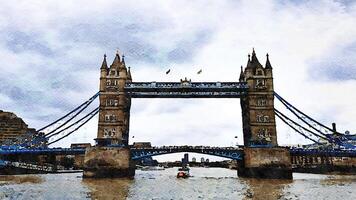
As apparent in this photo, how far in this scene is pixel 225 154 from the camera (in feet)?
208

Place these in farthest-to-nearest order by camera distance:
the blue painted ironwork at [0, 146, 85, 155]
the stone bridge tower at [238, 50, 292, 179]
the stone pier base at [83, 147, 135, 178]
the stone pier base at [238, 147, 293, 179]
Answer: the blue painted ironwork at [0, 146, 85, 155] → the stone bridge tower at [238, 50, 292, 179] → the stone pier base at [83, 147, 135, 178] → the stone pier base at [238, 147, 293, 179]

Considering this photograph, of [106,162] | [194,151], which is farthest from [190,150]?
[106,162]

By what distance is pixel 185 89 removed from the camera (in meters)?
62.9

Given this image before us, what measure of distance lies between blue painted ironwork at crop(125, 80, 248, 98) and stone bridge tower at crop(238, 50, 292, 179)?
2.53 m

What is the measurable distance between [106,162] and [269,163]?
26.3 m

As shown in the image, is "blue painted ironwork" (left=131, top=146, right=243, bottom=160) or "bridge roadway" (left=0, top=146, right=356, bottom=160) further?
"blue painted ironwork" (left=131, top=146, right=243, bottom=160)

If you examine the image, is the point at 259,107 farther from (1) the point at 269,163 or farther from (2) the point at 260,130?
(1) the point at 269,163

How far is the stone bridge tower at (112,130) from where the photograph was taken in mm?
57156

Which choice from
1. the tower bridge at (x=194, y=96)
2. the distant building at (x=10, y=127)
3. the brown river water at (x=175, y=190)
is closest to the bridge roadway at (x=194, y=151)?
the tower bridge at (x=194, y=96)

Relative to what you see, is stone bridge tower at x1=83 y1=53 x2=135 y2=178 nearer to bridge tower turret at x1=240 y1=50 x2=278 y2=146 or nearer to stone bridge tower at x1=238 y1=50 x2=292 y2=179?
stone bridge tower at x1=238 y1=50 x2=292 y2=179

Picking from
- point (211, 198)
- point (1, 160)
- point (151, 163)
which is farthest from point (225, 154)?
point (151, 163)

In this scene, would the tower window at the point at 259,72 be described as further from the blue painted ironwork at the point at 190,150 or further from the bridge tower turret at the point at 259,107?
the blue painted ironwork at the point at 190,150

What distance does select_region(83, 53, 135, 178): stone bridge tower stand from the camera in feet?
188

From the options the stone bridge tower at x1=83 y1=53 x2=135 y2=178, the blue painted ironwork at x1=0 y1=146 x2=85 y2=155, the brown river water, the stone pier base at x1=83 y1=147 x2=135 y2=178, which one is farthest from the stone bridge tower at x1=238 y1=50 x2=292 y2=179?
the blue painted ironwork at x1=0 y1=146 x2=85 y2=155
